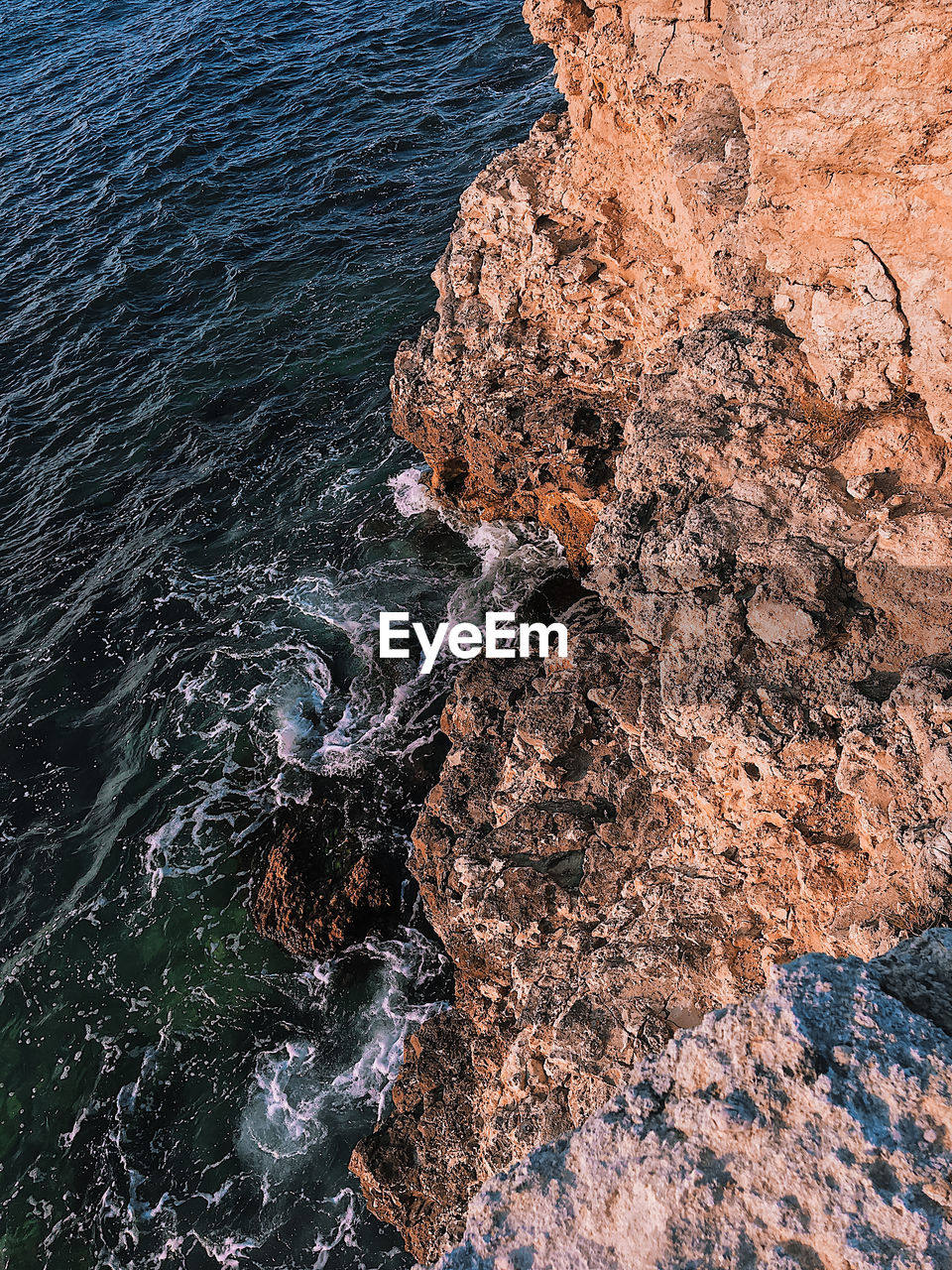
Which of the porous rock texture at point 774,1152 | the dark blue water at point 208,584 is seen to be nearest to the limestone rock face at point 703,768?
the porous rock texture at point 774,1152

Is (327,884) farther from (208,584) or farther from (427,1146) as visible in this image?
(208,584)

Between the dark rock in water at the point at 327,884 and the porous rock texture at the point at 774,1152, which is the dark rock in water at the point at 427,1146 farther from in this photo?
the porous rock texture at the point at 774,1152

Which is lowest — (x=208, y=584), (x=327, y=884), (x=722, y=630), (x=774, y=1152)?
(x=327, y=884)

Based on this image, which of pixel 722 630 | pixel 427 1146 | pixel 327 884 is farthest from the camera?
pixel 327 884

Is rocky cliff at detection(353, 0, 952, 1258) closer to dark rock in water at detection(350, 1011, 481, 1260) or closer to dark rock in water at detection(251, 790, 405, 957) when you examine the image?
dark rock in water at detection(350, 1011, 481, 1260)

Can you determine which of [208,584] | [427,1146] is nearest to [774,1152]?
[427,1146]

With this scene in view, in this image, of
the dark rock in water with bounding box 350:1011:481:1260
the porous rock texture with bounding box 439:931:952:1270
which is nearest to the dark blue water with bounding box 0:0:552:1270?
the dark rock in water with bounding box 350:1011:481:1260

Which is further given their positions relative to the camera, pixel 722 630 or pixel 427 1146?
pixel 427 1146
